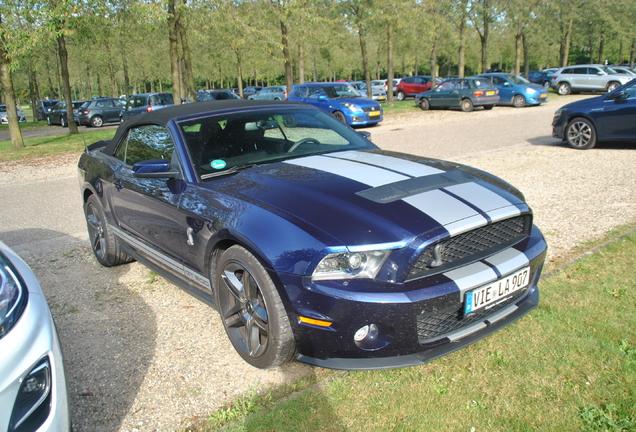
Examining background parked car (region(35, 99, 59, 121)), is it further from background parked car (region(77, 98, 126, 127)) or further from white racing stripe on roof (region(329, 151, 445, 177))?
white racing stripe on roof (region(329, 151, 445, 177))

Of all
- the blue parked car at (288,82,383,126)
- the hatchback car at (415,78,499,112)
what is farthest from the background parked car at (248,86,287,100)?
the blue parked car at (288,82,383,126)

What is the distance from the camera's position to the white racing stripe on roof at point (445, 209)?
2.73m

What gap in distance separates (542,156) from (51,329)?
33.0 feet

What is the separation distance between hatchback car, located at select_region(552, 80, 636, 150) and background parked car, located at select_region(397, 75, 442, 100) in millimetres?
25678

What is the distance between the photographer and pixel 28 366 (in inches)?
73.7

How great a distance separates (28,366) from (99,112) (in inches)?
1149

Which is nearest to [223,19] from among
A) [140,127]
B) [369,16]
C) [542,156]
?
[369,16]

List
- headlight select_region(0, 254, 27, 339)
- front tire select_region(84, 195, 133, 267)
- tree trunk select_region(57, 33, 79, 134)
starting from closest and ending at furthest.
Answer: headlight select_region(0, 254, 27, 339)
front tire select_region(84, 195, 133, 267)
tree trunk select_region(57, 33, 79, 134)

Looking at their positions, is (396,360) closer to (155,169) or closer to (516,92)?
(155,169)

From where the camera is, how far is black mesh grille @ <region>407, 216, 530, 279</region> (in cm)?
265

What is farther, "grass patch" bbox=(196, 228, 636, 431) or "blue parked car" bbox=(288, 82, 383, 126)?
"blue parked car" bbox=(288, 82, 383, 126)

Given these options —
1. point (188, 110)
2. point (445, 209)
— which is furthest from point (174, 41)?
point (445, 209)

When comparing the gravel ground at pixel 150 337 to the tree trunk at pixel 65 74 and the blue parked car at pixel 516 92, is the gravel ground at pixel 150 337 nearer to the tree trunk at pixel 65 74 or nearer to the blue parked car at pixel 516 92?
the tree trunk at pixel 65 74

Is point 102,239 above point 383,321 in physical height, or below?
below
